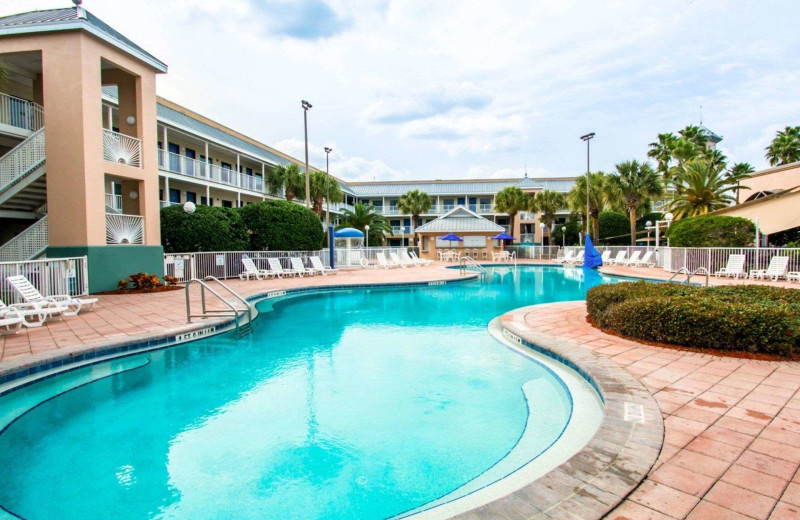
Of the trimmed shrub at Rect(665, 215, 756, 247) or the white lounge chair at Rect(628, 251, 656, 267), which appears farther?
the white lounge chair at Rect(628, 251, 656, 267)

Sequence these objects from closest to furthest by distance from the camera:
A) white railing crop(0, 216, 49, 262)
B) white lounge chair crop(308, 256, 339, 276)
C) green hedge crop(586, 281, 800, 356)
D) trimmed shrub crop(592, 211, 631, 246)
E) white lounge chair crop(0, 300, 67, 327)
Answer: green hedge crop(586, 281, 800, 356)
white lounge chair crop(0, 300, 67, 327)
white railing crop(0, 216, 49, 262)
white lounge chair crop(308, 256, 339, 276)
trimmed shrub crop(592, 211, 631, 246)

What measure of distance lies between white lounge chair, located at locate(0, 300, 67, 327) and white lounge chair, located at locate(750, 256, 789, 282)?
20568 millimetres

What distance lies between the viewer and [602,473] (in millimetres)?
2502

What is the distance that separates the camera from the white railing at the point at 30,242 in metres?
11.5

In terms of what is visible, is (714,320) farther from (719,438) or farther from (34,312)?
(34,312)

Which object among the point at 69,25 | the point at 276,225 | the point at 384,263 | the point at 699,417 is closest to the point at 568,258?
the point at 384,263

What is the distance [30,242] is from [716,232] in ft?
80.2

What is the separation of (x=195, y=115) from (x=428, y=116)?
14784 millimetres

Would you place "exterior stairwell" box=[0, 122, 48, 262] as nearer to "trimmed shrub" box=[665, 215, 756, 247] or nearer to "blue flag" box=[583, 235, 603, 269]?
"blue flag" box=[583, 235, 603, 269]

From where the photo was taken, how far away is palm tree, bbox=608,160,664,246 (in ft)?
90.8

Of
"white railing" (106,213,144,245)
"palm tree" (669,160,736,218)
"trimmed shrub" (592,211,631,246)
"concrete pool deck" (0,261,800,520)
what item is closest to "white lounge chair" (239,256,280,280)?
"white railing" (106,213,144,245)

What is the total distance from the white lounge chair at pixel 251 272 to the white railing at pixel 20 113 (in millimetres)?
A: 7611

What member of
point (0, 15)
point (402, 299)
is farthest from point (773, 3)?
point (0, 15)

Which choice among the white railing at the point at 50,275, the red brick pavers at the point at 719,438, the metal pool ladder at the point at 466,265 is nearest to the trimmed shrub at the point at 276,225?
the metal pool ladder at the point at 466,265
